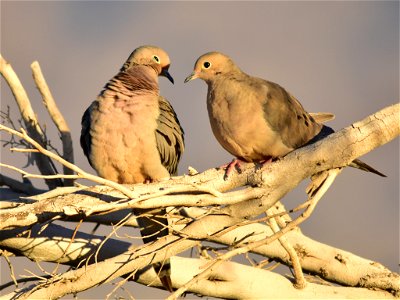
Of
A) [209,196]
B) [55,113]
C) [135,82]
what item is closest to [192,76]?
[135,82]

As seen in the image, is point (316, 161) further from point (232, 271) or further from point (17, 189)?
point (17, 189)

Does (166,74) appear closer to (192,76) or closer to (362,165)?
(192,76)

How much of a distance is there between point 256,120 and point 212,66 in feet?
3.05

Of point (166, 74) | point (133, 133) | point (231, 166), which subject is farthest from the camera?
point (166, 74)

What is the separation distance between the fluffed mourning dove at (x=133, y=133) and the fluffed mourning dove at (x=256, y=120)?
0.56 meters

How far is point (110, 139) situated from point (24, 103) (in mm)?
→ 1990

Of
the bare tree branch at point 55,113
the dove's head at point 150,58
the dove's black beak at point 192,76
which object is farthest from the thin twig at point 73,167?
the bare tree branch at point 55,113

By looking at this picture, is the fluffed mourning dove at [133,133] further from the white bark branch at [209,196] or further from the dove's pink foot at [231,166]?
→ the dove's pink foot at [231,166]

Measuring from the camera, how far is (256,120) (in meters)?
6.37

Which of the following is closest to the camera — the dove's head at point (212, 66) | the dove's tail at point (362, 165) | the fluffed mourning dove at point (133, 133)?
the dove's tail at point (362, 165)

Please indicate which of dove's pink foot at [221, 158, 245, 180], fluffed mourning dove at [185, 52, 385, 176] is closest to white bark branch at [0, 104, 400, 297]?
dove's pink foot at [221, 158, 245, 180]

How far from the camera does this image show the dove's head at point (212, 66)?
6988 mm

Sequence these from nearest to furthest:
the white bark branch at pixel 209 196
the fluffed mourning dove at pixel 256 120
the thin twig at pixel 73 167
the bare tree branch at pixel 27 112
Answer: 1. the thin twig at pixel 73 167
2. the white bark branch at pixel 209 196
3. the fluffed mourning dove at pixel 256 120
4. the bare tree branch at pixel 27 112

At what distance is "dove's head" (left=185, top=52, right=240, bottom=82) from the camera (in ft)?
22.9
